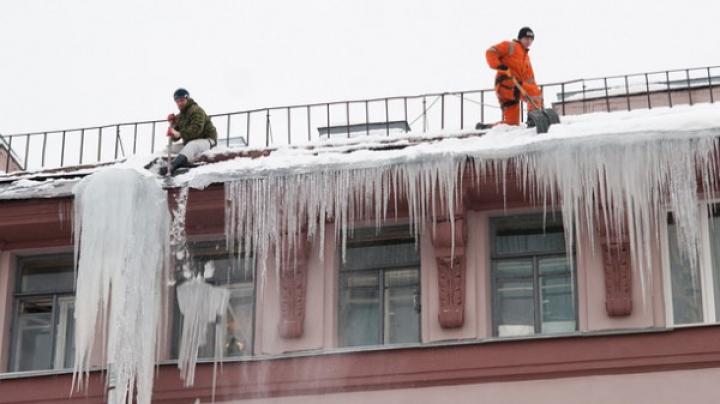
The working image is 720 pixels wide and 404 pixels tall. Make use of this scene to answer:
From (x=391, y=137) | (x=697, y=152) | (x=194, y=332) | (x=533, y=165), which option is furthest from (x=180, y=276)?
(x=697, y=152)

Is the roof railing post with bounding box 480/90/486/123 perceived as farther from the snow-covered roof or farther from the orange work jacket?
the snow-covered roof

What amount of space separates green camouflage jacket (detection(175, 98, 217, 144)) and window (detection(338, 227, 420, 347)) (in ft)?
7.17

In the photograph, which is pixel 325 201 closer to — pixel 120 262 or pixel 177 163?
pixel 177 163

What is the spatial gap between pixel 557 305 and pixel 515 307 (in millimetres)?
443

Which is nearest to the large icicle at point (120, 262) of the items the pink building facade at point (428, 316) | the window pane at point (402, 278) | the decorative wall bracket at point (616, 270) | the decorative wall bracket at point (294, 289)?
the pink building facade at point (428, 316)

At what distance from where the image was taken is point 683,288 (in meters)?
19.1

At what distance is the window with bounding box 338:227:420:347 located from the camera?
1973 cm

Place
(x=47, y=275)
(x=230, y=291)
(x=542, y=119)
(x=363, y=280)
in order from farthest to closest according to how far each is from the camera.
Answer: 1. (x=47, y=275)
2. (x=230, y=291)
3. (x=363, y=280)
4. (x=542, y=119)

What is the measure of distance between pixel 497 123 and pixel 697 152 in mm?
2349

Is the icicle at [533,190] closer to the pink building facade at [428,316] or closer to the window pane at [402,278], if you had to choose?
the pink building facade at [428,316]

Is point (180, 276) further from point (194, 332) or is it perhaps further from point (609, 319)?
point (609, 319)

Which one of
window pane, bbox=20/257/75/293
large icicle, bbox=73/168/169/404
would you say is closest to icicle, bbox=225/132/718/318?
large icicle, bbox=73/168/169/404

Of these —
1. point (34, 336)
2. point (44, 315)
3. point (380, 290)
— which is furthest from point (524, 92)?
point (34, 336)

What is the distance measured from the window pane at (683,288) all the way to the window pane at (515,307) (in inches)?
59.1
